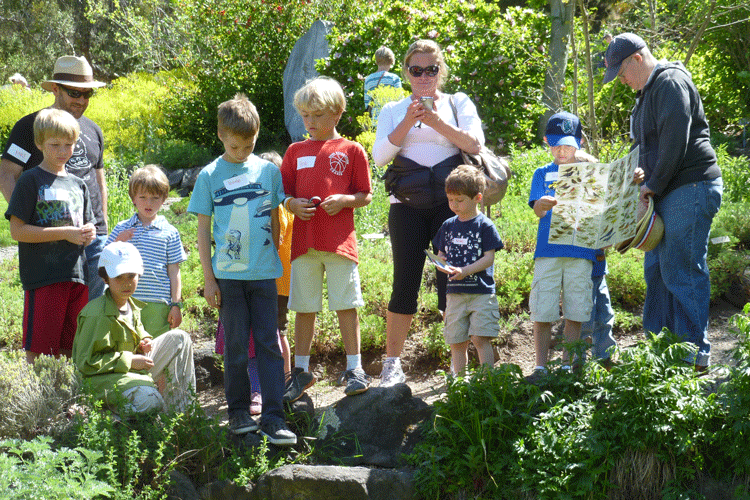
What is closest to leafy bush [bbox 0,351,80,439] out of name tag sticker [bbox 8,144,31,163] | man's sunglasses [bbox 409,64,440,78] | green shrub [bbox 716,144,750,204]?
name tag sticker [bbox 8,144,31,163]

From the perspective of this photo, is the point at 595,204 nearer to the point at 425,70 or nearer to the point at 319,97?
the point at 425,70

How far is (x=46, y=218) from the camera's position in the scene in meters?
4.00

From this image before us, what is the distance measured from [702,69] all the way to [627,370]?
8.69 meters

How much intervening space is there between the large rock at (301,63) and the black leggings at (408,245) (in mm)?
7704

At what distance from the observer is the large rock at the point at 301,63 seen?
464 inches

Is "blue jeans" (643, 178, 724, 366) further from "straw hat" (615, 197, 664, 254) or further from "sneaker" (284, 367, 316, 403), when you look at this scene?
"sneaker" (284, 367, 316, 403)

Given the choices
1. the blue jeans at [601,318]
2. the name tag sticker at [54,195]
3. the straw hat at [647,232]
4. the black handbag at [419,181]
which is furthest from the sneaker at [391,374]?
the name tag sticker at [54,195]

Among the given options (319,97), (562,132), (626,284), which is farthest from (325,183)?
(626,284)

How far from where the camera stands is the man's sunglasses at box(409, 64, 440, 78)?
401cm

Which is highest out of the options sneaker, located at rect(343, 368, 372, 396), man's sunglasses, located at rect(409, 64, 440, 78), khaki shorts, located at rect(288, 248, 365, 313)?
man's sunglasses, located at rect(409, 64, 440, 78)

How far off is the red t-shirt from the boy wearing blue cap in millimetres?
1063

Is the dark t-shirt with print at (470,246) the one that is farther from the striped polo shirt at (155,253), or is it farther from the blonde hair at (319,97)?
the striped polo shirt at (155,253)

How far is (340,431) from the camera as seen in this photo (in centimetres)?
388

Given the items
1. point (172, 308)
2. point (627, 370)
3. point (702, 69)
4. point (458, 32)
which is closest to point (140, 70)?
point (458, 32)
